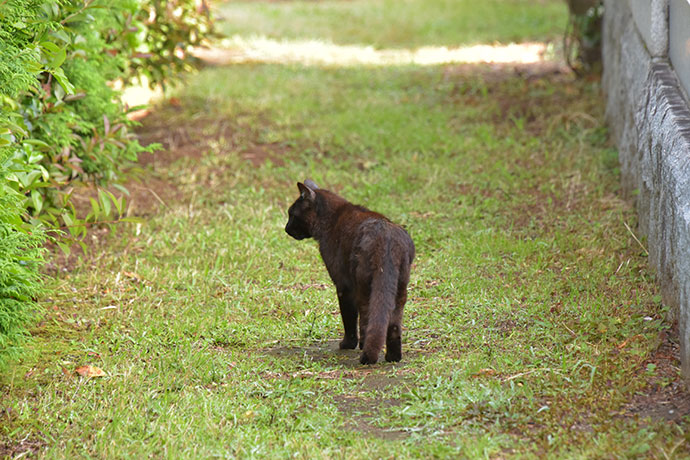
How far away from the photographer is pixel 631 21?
816 centimetres

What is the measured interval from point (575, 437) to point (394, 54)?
37.0 ft

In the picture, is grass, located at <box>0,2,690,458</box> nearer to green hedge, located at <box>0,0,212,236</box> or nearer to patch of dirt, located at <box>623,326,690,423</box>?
patch of dirt, located at <box>623,326,690,423</box>

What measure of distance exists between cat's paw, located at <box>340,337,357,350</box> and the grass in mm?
74

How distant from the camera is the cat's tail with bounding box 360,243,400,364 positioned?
468 cm

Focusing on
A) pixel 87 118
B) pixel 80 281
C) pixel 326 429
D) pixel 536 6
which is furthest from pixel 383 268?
pixel 536 6

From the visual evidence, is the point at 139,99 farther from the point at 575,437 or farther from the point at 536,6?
the point at 536,6

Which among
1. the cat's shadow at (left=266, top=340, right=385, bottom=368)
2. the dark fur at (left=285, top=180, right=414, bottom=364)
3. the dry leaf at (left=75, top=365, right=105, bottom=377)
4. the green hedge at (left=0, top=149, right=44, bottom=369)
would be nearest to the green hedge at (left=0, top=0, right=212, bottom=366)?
the green hedge at (left=0, top=149, right=44, bottom=369)

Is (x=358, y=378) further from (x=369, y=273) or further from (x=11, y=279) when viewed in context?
(x=11, y=279)

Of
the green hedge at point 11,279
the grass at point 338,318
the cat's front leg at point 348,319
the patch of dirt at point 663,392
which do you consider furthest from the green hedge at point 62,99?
the patch of dirt at point 663,392

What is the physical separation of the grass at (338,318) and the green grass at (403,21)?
566 centimetres

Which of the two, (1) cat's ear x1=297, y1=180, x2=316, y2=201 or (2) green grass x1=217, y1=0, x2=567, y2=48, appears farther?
(2) green grass x1=217, y1=0, x2=567, y2=48

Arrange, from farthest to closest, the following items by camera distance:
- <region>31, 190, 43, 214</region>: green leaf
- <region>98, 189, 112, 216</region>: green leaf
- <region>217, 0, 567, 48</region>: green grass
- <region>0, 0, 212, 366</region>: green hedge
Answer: <region>217, 0, 567, 48</region>: green grass, <region>98, 189, 112, 216</region>: green leaf, <region>31, 190, 43, 214</region>: green leaf, <region>0, 0, 212, 366</region>: green hedge

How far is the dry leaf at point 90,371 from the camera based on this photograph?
476cm

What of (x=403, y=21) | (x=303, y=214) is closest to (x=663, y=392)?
(x=303, y=214)
